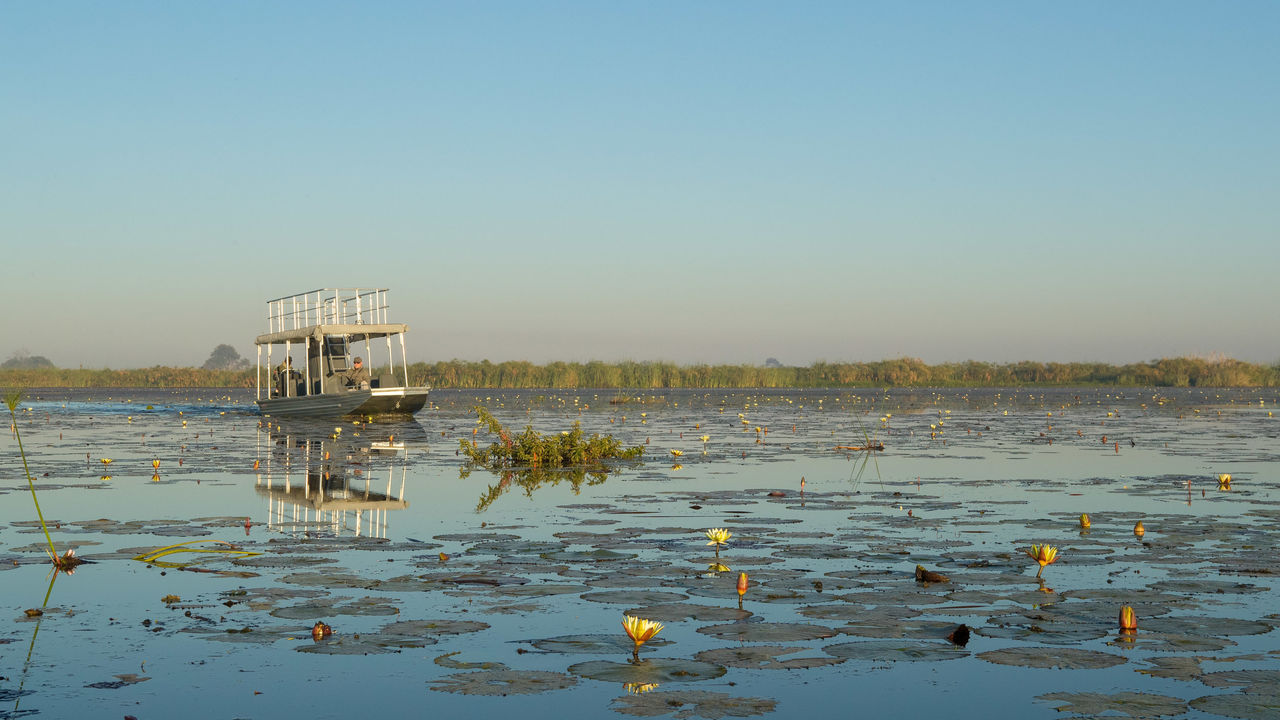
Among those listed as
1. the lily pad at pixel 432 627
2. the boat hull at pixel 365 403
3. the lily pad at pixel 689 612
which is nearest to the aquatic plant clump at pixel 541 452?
the lily pad at pixel 689 612

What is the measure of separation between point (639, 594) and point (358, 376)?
30164 mm

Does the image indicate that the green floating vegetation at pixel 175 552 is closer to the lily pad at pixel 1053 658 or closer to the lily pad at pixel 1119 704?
the lily pad at pixel 1053 658

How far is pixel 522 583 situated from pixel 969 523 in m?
5.40

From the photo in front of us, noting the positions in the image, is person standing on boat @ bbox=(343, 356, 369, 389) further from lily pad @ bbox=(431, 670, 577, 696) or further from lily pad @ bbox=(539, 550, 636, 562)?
lily pad @ bbox=(431, 670, 577, 696)

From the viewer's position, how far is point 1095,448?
23719mm

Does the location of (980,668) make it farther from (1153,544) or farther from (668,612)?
(1153,544)

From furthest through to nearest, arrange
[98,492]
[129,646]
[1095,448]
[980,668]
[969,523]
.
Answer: [1095,448]
[98,492]
[969,523]
[129,646]
[980,668]

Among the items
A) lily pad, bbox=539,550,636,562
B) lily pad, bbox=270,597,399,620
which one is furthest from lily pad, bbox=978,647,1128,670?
lily pad, bbox=539,550,636,562

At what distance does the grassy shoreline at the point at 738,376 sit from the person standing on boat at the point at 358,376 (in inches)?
1693

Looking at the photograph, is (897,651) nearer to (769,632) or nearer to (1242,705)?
(769,632)

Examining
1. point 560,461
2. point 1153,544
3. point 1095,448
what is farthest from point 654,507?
point 1095,448

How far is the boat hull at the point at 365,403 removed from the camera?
3562 cm

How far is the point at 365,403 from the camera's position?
3578cm

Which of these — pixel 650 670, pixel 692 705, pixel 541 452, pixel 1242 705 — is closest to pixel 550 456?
pixel 541 452
